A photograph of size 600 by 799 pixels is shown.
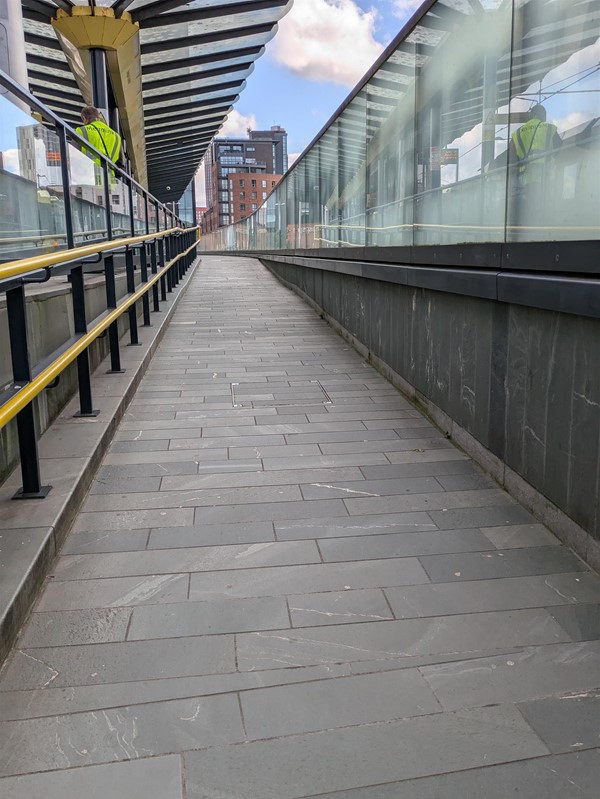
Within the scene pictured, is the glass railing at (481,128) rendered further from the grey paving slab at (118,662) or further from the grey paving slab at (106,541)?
the grey paving slab at (106,541)

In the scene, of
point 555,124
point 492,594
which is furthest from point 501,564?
point 555,124

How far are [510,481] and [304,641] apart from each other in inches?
62.9

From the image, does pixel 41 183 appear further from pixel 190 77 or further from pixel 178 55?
pixel 190 77

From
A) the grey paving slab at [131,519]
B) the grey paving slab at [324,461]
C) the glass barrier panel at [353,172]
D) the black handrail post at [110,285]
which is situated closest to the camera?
the grey paving slab at [131,519]

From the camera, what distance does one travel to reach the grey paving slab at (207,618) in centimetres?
233

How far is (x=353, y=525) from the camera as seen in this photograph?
10.3 ft

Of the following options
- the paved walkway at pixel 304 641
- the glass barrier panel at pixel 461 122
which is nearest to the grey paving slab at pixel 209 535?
the paved walkway at pixel 304 641

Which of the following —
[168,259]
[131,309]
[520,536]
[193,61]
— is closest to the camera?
[520,536]

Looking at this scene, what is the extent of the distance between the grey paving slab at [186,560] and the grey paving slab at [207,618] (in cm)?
27

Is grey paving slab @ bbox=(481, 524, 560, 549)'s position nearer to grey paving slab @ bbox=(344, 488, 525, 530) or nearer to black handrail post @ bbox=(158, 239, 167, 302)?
grey paving slab @ bbox=(344, 488, 525, 530)

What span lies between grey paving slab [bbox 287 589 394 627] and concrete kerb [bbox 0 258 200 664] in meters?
0.87

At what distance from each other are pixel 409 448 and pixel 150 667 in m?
2.45

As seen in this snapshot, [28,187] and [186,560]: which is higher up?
[28,187]

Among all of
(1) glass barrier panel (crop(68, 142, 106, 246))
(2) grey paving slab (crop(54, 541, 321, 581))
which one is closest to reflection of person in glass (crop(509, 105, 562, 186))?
(2) grey paving slab (crop(54, 541, 321, 581))
